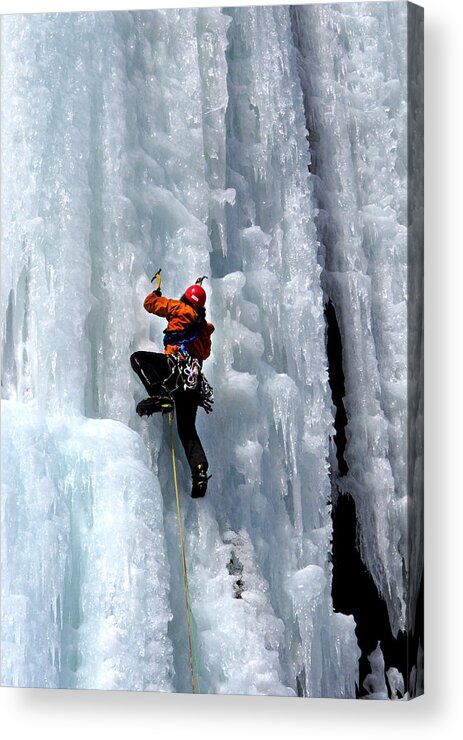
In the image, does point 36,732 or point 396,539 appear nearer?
point 396,539

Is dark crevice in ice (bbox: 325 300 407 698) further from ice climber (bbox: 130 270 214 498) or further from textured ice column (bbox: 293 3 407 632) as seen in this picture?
ice climber (bbox: 130 270 214 498)

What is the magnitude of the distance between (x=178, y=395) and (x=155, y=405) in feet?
0.42

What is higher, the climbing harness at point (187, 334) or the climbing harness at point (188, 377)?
the climbing harness at point (187, 334)

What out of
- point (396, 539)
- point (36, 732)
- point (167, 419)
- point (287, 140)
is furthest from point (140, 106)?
point (36, 732)

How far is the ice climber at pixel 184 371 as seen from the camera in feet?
28.8

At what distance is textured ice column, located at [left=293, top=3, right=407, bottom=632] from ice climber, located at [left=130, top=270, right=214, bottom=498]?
65cm

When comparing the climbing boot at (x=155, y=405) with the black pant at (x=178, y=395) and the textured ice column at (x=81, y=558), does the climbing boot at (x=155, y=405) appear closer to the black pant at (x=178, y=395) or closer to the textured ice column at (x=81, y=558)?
the black pant at (x=178, y=395)

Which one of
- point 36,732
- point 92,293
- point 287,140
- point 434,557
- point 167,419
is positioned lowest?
point 36,732

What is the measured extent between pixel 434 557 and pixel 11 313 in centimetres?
236

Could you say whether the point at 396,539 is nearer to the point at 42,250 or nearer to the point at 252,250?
the point at 252,250

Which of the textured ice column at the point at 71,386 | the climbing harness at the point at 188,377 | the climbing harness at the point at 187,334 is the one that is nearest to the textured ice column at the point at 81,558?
the textured ice column at the point at 71,386

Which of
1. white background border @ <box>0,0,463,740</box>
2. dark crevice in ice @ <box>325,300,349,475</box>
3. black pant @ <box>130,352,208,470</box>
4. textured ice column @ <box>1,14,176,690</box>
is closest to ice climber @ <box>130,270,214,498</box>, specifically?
black pant @ <box>130,352,208,470</box>

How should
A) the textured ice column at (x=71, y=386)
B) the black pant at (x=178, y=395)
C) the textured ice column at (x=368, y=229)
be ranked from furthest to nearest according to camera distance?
the textured ice column at (x=71, y=386), the black pant at (x=178, y=395), the textured ice column at (x=368, y=229)

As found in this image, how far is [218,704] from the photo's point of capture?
905 centimetres
